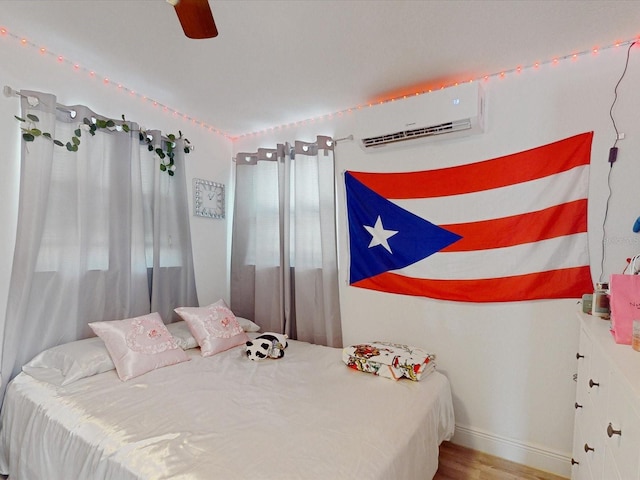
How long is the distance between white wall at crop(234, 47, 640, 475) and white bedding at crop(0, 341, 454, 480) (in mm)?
407

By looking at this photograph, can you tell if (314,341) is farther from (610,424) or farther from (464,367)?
(610,424)

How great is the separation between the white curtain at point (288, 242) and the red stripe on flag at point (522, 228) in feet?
3.44

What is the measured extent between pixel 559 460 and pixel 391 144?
2.32m

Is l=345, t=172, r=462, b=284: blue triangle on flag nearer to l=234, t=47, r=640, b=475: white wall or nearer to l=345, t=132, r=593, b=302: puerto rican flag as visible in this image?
l=345, t=132, r=593, b=302: puerto rican flag

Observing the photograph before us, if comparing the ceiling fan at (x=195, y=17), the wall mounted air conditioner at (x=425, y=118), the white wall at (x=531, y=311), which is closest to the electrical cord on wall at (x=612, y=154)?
the white wall at (x=531, y=311)

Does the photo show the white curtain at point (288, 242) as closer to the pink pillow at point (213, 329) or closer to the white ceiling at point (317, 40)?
the pink pillow at point (213, 329)

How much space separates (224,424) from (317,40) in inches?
81.1

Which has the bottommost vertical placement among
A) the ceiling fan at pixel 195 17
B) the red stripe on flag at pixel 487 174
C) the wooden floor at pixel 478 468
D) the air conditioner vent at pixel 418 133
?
the wooden floor at pixel 478 468

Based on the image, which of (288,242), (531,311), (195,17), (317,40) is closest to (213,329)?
(288,242)

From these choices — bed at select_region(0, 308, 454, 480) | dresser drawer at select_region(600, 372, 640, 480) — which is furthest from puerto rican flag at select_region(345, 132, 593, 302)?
dresser drawer at select_region(600, 372, 640, 480)

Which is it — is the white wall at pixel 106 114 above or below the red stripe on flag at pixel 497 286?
above

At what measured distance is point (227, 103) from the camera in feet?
8.70

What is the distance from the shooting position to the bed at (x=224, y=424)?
4.01 feet

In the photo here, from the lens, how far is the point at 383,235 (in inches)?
99.7
